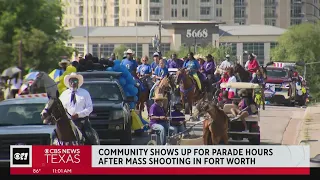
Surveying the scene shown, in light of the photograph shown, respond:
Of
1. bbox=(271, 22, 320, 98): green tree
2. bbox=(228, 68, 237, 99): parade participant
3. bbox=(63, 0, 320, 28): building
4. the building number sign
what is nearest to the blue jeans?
bbox=(228, 68, 237, 99): parade participant

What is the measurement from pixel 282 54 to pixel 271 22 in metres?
61.5

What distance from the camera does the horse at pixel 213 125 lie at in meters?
19.3

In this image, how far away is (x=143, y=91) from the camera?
29.5 m

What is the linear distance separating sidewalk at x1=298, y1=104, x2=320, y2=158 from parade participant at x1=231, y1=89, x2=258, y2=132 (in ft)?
3.98

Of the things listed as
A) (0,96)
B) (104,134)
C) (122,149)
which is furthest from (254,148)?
(0,96)

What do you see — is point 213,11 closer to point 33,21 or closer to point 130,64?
point 33,21

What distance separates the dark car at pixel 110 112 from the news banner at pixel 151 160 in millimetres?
5702

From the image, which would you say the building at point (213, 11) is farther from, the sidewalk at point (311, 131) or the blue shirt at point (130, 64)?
the blue shirt at point (130, 64)

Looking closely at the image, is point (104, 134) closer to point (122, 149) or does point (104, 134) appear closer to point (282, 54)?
point (122, 149)

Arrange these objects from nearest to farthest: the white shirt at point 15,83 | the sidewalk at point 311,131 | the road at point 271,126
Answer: the sidewalk at point 311,131 < the road at point 271,126 < the white shirt at point 15,83

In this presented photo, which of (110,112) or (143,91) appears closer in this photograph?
(110,112)

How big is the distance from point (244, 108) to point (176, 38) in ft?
431

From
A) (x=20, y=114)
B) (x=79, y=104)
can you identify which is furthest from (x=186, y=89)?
(x=79, y=104)

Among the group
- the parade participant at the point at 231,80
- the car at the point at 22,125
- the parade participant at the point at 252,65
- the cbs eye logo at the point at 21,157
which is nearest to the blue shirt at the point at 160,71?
the parade participant at the point at 231,80
